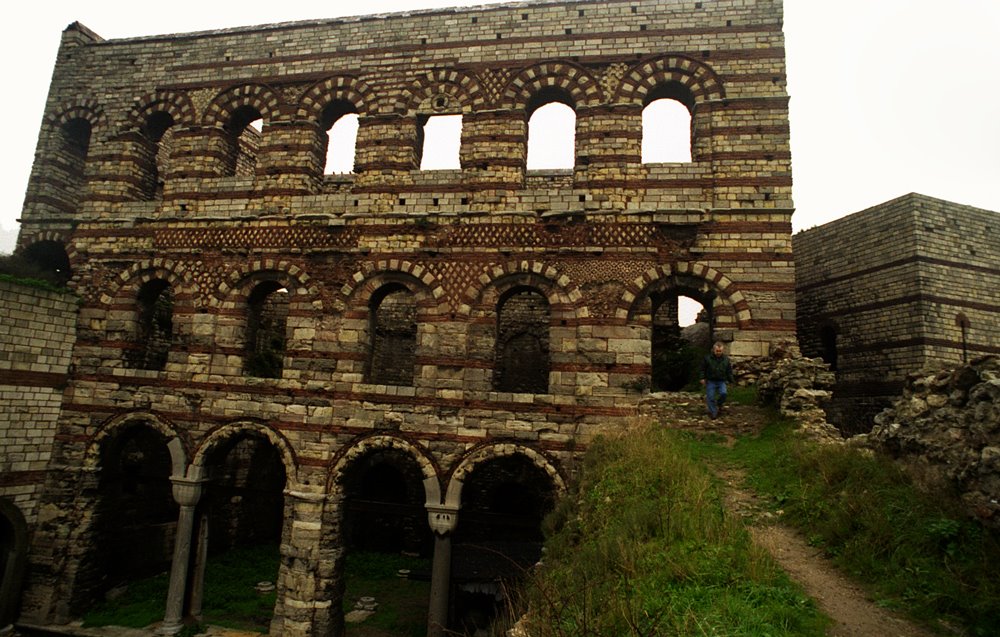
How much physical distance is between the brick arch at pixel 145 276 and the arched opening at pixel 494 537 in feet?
25.9

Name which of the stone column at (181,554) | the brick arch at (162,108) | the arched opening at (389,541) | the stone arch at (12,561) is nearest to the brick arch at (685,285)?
the arched opening at (389,541)

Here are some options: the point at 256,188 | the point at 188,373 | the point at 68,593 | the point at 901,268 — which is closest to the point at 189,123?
the point at 256,188

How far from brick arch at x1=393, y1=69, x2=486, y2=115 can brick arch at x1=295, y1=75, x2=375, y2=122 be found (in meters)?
0.90

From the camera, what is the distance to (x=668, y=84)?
11680 millimetres

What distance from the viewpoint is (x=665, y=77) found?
1161 centimetres

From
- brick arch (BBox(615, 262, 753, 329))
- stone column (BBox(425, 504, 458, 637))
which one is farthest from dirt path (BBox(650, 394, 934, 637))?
stone column (BBox(425, 504, 458, 637))

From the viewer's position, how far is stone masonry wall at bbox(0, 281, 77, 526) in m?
11.1

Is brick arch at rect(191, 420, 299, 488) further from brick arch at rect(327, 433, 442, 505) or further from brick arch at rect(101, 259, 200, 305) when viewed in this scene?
brick arch at rect(101, 259, 200, 305)

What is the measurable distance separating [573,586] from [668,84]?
1026 centimetres

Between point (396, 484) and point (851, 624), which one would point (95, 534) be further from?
point (851, 624)

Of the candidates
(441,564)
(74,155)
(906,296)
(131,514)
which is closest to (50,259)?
(74,155)

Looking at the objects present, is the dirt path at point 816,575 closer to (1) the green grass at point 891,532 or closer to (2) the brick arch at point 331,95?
(1) the green grass at point 891,532

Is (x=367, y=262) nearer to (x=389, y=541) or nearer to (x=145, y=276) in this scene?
(x=145, y=276)

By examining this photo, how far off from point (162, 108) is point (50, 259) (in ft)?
15.8
